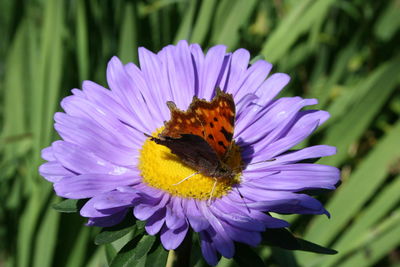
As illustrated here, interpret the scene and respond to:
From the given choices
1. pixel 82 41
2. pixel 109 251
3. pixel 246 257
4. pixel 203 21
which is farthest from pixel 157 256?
pixel 82 41

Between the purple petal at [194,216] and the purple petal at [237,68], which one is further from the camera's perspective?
the purple petal at [237,68]

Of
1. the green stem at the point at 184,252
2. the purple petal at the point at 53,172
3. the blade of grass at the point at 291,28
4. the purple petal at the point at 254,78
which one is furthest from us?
the blade of grass at the point at 291,28

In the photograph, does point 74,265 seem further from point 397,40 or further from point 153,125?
point 397,40

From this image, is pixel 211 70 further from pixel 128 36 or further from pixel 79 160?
pixel 128 36

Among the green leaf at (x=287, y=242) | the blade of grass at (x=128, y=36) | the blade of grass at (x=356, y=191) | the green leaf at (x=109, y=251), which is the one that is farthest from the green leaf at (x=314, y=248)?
the blade of grass at (x=128, y=36)

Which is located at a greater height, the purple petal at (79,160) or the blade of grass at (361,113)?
the blade of grass at (361,113)

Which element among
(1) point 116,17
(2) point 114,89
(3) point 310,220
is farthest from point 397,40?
(2) point 114,89

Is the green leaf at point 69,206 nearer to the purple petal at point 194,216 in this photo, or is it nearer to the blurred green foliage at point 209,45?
the purple petal at point 194,216
